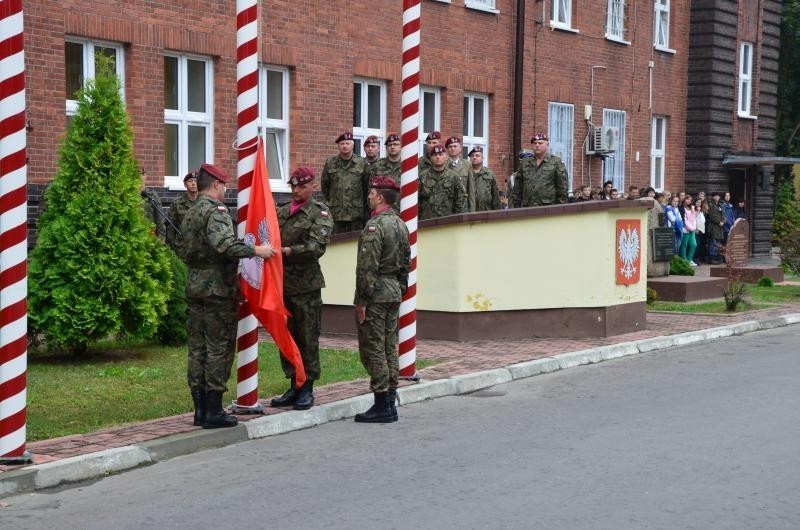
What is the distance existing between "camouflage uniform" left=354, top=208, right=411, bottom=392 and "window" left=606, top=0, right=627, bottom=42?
61.3 ft

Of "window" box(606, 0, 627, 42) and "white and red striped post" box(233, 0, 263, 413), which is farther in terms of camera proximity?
"window" box(606, 0, 627, 42)

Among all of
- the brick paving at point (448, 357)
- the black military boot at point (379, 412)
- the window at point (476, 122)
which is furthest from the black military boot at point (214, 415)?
the window at point (476, 122)

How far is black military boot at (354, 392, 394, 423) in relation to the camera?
9742mm

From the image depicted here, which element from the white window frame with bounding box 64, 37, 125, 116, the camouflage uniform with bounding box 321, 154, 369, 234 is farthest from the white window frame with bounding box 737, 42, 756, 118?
the white window frame with bounding box 64, 37, 125, 116

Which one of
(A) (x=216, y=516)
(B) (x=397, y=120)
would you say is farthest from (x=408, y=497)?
(B) (x=397, y=120)

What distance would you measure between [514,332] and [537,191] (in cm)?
238

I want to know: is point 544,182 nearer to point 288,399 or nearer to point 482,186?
point 482,186

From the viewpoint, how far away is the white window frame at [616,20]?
90.0 feet

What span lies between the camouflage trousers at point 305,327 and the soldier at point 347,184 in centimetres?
523

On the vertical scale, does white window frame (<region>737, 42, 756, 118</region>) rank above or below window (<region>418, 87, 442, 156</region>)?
above

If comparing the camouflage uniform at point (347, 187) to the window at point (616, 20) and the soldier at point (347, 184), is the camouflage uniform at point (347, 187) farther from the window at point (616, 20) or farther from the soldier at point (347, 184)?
the window at point (616, 20)

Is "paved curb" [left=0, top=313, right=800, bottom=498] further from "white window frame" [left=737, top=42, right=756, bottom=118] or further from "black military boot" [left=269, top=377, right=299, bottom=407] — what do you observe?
"white window frame" [left=737, top=42, right=756, bottom=118]

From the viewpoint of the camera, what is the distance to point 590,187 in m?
26.4

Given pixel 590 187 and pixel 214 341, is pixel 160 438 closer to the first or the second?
pixel 214 341
